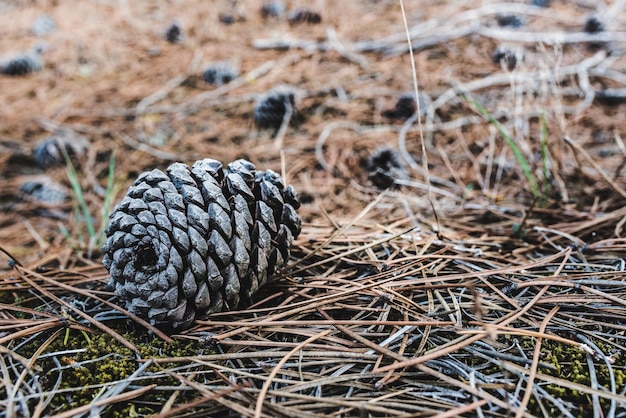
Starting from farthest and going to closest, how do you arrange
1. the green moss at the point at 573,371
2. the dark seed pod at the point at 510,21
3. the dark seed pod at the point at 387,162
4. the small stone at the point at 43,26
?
Result: the small stone at the point at 43,26, the dark seed pod at the point at 510,21, the dark seed pod at the point at 387,162, the green moss at the point at 573,371

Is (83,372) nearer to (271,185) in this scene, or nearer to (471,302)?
(271,185)

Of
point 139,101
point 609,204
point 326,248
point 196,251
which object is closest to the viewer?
point 196,251

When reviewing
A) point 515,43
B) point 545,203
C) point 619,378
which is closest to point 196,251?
point 619,378

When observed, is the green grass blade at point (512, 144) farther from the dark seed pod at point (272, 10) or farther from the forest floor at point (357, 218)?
the dark seed pod at point (272, 10)

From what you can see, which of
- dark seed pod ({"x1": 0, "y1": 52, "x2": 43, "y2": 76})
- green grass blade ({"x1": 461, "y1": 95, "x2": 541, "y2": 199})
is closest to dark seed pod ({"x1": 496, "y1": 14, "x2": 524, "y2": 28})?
green grass blade ({"x1": 461, "y1": 95, "x2": 541, "y2": 199})

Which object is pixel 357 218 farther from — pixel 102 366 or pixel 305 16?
pixel 305 16


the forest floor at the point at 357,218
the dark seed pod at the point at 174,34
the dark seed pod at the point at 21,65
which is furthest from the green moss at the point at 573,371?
the dark seed pod at the point at 21,65
